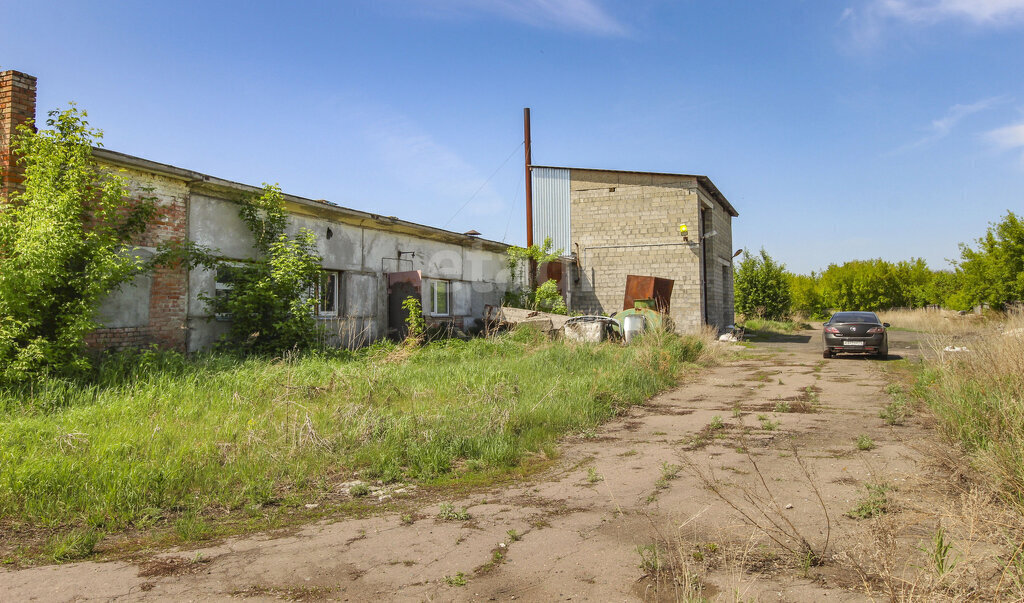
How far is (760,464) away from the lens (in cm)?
541

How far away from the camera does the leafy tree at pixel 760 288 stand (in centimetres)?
3234

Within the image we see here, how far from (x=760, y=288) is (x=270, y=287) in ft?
94.4

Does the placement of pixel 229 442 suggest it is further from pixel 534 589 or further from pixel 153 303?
pixel 153 303

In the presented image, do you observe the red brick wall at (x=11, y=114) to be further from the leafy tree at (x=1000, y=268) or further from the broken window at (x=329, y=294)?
the leafy tree at (x=1000, y=268)

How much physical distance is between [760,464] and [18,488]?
242 inches

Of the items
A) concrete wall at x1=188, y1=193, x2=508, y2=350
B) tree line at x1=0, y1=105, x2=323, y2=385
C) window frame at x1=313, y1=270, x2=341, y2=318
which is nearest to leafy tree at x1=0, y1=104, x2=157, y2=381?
tree line at x1=0, y1=105, x2=323, y2=385

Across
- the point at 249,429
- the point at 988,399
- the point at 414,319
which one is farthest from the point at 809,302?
the point at 249,429

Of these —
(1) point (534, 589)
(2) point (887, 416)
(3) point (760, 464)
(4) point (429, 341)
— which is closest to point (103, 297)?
(4) point (429, 341)

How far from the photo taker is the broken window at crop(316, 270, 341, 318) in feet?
41.3

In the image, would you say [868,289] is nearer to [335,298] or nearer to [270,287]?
[335,298]

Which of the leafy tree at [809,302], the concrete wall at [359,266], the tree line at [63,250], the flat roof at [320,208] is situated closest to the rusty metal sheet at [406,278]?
the concrete wall at [359,266]

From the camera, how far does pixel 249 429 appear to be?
565 centimetres

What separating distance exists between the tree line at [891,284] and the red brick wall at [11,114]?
24.9 metres

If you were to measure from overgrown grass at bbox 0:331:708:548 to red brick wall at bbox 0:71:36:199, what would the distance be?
2729 mm
